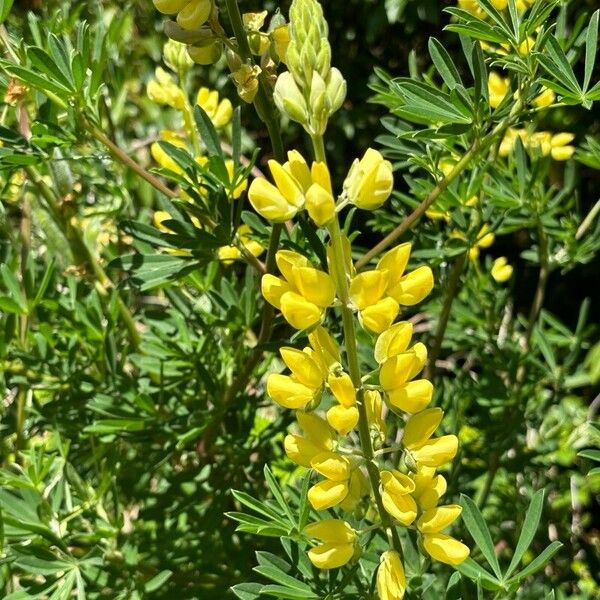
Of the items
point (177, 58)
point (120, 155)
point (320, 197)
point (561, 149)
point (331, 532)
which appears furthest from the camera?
point (561, 149)

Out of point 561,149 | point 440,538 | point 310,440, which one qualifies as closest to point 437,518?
point 440,538

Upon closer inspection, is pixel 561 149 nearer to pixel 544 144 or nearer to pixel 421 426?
pixel 544 144

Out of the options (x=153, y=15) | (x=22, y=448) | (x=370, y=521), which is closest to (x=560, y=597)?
(x=370, y=521)

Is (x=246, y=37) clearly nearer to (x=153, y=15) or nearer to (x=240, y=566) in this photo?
(x=240, y=566)

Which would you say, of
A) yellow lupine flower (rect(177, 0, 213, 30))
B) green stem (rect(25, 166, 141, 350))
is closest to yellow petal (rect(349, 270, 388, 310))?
yellow lupine flower (rect(177, 0, 213, 30))

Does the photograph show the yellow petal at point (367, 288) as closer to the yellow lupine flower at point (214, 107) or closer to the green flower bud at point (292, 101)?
the green flower bud at point (292, 101)

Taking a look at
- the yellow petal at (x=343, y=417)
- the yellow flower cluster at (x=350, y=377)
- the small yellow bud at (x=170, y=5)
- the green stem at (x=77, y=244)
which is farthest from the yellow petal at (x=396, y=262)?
the green stem at (x=77, y=244)
